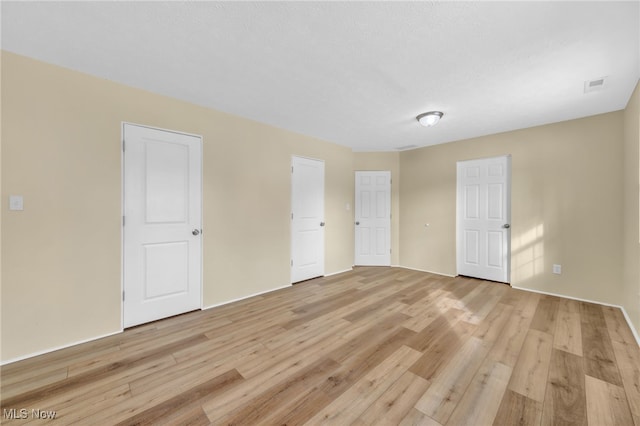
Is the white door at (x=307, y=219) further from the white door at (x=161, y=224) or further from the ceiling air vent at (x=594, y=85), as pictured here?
the ceiling air vent at (x=594, y=85)

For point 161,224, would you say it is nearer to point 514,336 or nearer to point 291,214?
point 291,214

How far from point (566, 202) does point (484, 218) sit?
1.04 m

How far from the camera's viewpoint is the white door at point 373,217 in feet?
17.5

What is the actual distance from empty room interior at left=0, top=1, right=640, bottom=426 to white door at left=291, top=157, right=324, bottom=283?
68mm

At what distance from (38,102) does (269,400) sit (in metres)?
3.04

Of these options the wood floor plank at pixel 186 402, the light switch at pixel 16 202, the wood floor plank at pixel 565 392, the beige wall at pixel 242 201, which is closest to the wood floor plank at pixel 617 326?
the beige wall at pixel 242 201

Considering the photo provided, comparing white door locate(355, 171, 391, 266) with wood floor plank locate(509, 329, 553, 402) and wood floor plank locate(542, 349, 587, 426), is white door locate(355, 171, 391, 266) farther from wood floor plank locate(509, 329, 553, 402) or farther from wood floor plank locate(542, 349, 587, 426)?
wood floor plank locate(542, 349, 587, 426)

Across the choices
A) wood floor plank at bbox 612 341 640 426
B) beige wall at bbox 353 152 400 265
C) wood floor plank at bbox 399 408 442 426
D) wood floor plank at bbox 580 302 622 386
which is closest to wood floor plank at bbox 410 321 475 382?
wood floor plank at bbox 399 408 442 426

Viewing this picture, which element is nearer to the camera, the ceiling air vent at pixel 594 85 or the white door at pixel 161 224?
the ceiling air vent at pixel 594 85

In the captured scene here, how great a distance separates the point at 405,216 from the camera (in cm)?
520

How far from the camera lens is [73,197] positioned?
2275mm

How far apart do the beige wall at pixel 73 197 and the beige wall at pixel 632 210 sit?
4.35m

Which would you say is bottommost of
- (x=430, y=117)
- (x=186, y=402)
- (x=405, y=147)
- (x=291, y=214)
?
(x=186, y=402)

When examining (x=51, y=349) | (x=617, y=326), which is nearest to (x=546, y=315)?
(x=617, y=326)
